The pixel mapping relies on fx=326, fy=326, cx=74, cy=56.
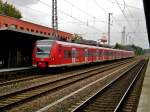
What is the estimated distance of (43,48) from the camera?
2625 centimetres

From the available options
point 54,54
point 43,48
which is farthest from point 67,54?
point 43,48

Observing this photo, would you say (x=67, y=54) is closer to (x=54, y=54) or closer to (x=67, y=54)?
(x=67, y=54)

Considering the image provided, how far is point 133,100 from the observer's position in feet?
45.5

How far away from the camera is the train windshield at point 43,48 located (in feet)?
85.3

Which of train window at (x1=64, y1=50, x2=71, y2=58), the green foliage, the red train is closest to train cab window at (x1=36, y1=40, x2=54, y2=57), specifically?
the red train

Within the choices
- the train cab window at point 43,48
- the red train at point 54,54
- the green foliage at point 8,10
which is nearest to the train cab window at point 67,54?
the red train at point 54,54

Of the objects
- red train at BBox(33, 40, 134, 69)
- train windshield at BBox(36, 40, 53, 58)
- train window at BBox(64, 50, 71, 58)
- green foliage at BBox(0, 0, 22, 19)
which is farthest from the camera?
green foliage at BBox(0, 0, 22, 19)

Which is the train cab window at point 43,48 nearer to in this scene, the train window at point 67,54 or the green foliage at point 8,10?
the train window at point 67,54

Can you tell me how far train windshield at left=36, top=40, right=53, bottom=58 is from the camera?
2598 centimetres

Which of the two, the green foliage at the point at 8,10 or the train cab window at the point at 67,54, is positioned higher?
the green foliage at the point at 8,10

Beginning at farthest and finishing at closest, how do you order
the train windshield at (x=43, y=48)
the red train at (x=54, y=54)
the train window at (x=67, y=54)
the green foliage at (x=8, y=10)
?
the green foliage at (x=8, y=10), the train window at (x=67, y=54), the train windshield at (x=43, y=48), the red train at (x=54, y=54)

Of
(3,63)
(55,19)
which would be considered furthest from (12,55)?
(55,19)

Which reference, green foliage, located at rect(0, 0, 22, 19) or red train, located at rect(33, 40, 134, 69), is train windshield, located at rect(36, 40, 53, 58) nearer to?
red train, located at rect(33, 40, 134, 69)

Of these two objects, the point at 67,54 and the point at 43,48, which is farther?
the point at 67,54
